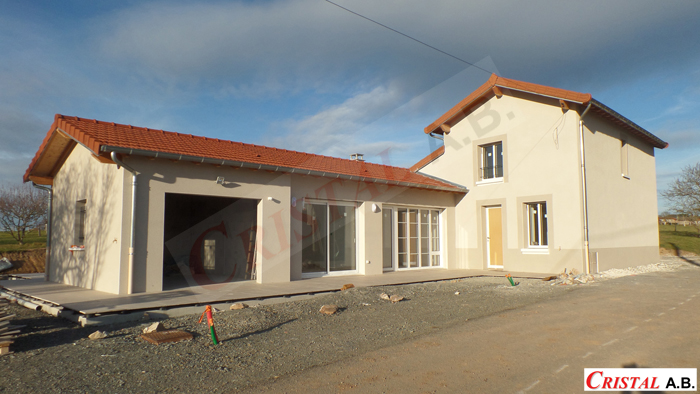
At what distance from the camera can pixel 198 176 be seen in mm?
8383

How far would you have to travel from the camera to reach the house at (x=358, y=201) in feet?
26.1

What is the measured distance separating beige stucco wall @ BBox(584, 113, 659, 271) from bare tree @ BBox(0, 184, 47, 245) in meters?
26.6

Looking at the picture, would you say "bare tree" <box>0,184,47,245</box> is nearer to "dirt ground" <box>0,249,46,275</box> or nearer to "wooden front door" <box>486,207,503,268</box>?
"dirt ground" <box>0,249,46,275</box>

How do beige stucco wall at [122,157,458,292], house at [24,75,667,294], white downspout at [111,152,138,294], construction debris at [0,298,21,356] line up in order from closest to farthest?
1. construction debris at [0,298,21,356]
2. white downspout at [111,152,138,294]
3. beige stucco wall at [122,157,458,292]
4. house at [24,75,667,294]

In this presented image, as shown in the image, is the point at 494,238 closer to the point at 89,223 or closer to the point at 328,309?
the point at 328,309

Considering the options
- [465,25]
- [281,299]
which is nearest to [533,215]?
[465,25]

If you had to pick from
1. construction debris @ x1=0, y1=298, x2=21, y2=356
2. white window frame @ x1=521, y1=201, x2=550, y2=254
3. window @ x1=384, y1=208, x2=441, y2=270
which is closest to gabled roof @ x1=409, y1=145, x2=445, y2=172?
window @ x1=384, y1=208, x2=441, y2=270

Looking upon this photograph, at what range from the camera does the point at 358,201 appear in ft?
37.1

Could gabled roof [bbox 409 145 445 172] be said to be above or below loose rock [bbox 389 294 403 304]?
above

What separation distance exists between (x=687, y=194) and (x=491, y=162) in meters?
21.1

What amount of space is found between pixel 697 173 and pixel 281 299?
29.4m

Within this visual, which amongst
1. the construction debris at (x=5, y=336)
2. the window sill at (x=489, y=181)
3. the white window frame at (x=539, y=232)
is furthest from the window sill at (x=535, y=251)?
the construction debris at (x=5, y=336)

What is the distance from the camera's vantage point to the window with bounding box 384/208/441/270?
1224 cm

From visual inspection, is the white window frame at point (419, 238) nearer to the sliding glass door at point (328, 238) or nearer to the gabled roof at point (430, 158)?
the sliding glass door at point (328, 238)
